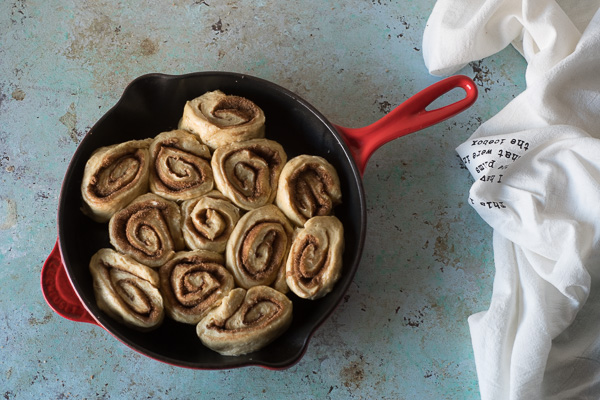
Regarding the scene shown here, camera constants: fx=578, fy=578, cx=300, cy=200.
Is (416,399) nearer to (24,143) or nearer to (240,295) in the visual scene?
(240,295)

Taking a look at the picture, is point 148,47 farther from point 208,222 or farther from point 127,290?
point 127,290

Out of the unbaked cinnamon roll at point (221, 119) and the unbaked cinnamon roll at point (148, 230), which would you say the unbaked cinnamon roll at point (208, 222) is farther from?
the unbaked cinnamon roll at point (221, 119)

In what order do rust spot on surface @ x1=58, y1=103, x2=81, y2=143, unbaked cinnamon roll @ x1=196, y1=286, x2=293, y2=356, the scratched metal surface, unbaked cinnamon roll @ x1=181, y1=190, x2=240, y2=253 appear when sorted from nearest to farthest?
unbaked cinnamon roll @ x1=196, y1=286, x2=293, y2=356, unbaked cinnamon roll @ x1=181, y1=190, x2=240, y2=253, the scratched metal surface, rust spot on surface @ x1=58, y1=103, x2=81, y2=143

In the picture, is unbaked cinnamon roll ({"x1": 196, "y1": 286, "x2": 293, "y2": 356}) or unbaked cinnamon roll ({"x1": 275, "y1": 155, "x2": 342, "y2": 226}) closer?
unbaked cinnamon roll ({"x1": 196, "y1": 286, "x2": 293, "y2": 356})

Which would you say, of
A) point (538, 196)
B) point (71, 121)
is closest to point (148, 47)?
point (71, 121)

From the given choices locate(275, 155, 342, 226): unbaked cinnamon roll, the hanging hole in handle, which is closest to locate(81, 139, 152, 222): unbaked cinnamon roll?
locate(275, 155, 342, 226): unbaked cinnamon roll

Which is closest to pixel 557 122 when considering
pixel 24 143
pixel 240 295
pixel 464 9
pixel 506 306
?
pixel 464 9

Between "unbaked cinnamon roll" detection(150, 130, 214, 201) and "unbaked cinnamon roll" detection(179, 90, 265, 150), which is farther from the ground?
"unbaked cinnamon roll" detection(179, 90, 265, 150)

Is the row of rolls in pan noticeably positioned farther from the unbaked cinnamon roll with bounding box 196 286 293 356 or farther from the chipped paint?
the chipped paint
